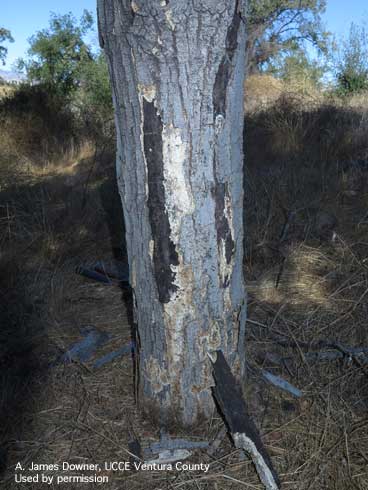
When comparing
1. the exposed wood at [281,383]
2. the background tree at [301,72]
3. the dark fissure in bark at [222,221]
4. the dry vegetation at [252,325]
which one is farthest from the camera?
the background tree at [301,72]

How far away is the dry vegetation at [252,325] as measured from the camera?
1.31 metres

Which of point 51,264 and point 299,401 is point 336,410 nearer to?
point 299,401

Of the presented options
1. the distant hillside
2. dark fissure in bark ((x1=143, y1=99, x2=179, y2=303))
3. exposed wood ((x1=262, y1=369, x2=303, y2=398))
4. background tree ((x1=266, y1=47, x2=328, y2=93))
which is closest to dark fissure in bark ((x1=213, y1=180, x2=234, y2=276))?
dark fissure in bark ((x1=143, y1=99, x2=179, y2=303))

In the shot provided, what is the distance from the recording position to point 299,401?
1503 mm

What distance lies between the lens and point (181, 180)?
113 centimetres

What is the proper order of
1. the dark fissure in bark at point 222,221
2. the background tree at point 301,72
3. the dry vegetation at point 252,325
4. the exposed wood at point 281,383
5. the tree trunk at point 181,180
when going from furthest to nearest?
1. the background tree at point 301,72
2. the exposed wood at point 281,383
3. the dry vegetation at point 252,325
4. the dark fissure in bark at point 222,221
5. the tree trunk at point 181,180

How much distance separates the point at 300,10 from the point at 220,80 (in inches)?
780

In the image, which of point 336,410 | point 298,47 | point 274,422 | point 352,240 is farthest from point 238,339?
point 298,47

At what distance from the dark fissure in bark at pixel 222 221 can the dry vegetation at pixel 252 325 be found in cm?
63

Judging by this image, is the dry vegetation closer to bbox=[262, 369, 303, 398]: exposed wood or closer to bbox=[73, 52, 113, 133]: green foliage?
bbox=[262, 369, 303, 398]: exposed wood

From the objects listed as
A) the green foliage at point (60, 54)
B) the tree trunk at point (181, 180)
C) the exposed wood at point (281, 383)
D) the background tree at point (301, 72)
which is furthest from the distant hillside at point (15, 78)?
the exposed wood at point (281, 383)

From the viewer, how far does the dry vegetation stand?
4.31 feet

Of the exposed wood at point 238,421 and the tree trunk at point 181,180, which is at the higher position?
the tree trunk at point 181,180

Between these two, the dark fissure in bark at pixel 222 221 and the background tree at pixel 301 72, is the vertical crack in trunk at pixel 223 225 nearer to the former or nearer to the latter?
the dark fissure in bark at pixel 222 221
